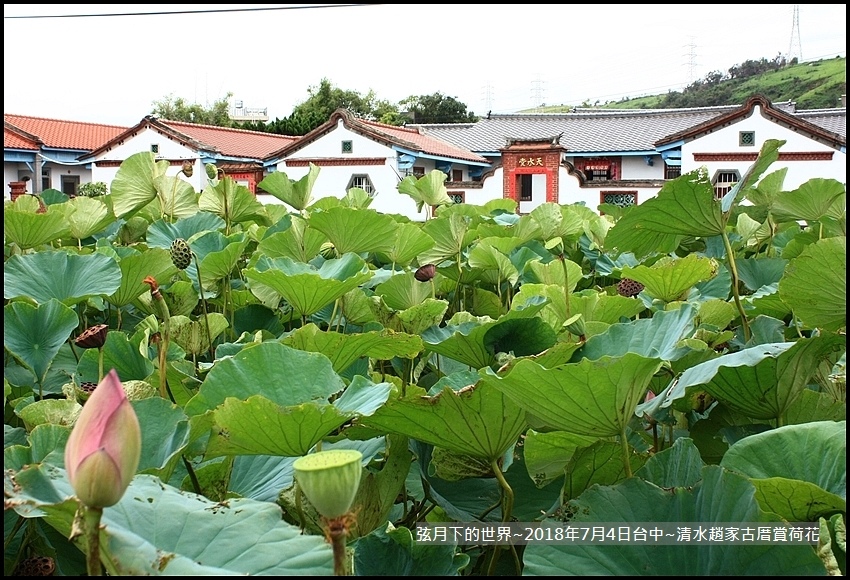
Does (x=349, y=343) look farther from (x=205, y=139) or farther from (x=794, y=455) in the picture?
(x=205, y=139)

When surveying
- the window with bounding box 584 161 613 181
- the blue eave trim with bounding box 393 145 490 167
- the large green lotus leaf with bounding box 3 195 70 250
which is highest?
the blue eave trim with bounding box 393 145 490 167

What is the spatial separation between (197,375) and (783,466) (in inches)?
16.7

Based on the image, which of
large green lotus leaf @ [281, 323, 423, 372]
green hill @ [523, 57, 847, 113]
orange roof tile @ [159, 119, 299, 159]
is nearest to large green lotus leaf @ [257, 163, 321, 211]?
large green lotus leaf @ [281, 323, 423, 372]

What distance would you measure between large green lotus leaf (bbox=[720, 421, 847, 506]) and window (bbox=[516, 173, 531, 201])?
540 inches

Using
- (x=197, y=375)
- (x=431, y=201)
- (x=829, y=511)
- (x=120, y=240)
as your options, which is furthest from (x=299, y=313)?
(x=431, y=201)

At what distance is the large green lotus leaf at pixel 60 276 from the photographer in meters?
0.69

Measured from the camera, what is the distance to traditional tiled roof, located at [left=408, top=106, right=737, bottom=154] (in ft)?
50.9

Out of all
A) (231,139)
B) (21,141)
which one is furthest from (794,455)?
(231,139)

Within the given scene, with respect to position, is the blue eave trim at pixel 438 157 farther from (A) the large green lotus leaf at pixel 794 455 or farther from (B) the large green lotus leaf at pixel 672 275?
(A) the large green lotus leaf at pixel 794 455

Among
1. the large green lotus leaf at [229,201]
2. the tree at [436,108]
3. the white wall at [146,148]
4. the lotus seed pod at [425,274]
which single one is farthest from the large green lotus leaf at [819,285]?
the tree at [436,108]

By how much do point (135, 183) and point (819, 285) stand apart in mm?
863

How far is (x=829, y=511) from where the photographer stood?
34 cm

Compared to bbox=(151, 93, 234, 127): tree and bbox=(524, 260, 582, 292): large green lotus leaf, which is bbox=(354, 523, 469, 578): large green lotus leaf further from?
bbox=(151, 93, 234, 127): tree

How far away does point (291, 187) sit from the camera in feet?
4.22
